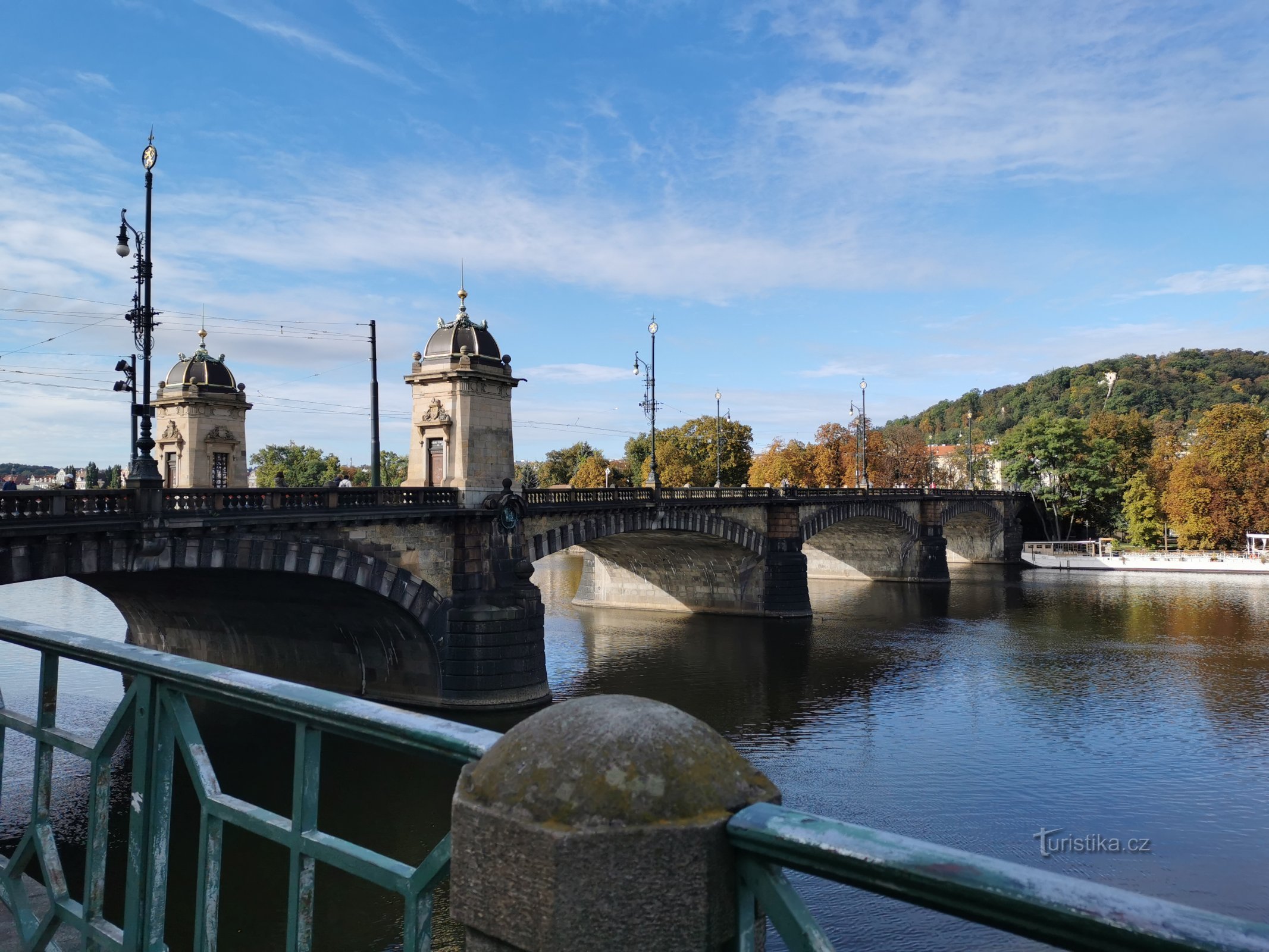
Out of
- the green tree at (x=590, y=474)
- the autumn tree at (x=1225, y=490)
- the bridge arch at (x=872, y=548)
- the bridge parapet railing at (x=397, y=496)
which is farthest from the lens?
the green tree at (x=590, y=474)

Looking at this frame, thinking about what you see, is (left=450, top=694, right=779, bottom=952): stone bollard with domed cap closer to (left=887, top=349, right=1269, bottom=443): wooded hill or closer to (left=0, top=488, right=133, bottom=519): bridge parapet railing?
(left=0, top=488, right=133, bottom=519): bridge parapet railing

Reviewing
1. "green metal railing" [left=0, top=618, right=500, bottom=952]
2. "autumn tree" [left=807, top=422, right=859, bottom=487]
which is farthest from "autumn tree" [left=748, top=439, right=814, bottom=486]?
"green metal railing" [left=0, top=618, right=500, bottom=952]

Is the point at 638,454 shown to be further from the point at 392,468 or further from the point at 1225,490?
the point at 1225,490

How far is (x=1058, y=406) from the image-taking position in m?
155

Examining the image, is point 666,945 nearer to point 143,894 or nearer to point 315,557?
point 143,894

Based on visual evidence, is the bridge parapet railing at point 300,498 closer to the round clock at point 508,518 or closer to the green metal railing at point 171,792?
the round clock at point 508,518

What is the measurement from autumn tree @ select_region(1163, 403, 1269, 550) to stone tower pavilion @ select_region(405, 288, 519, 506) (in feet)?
215

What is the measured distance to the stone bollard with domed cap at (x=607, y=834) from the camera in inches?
82.8

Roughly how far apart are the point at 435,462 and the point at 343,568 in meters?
5.99

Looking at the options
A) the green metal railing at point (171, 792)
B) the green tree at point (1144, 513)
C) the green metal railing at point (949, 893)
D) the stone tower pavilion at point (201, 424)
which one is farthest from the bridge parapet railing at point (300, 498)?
the green tree at point (1144, 513)

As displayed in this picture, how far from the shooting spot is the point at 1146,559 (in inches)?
2817

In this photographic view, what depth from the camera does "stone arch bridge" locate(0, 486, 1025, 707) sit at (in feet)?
64.1

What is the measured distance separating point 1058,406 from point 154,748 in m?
168

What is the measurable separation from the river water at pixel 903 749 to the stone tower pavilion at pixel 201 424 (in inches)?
297
